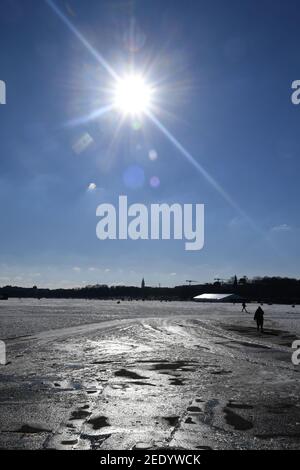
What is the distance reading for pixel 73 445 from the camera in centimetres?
→ 749

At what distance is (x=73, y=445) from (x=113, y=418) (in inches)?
71.9

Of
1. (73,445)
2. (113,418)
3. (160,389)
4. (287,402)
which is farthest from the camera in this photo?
(160,389)

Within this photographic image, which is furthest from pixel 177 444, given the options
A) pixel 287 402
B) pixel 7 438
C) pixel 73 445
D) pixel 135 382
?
pixel 135 382

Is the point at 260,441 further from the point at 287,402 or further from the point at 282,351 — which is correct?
the point at 282,351

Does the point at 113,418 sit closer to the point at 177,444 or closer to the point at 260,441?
the point at 177,444

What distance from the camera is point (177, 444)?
7.59 metres

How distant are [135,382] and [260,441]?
5.98m

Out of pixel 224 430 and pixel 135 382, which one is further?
pixel 135 382

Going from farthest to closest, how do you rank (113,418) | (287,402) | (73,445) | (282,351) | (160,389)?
(282,351) < (160,389) < (287,402) < (113,418) < (73,445)

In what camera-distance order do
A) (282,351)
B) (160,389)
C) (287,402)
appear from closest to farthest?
1. (287,402)
2. (160,389)
3. (282,351)

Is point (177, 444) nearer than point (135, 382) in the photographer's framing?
Yes

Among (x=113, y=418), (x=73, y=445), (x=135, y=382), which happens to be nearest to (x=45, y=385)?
(x=135, y=382)
